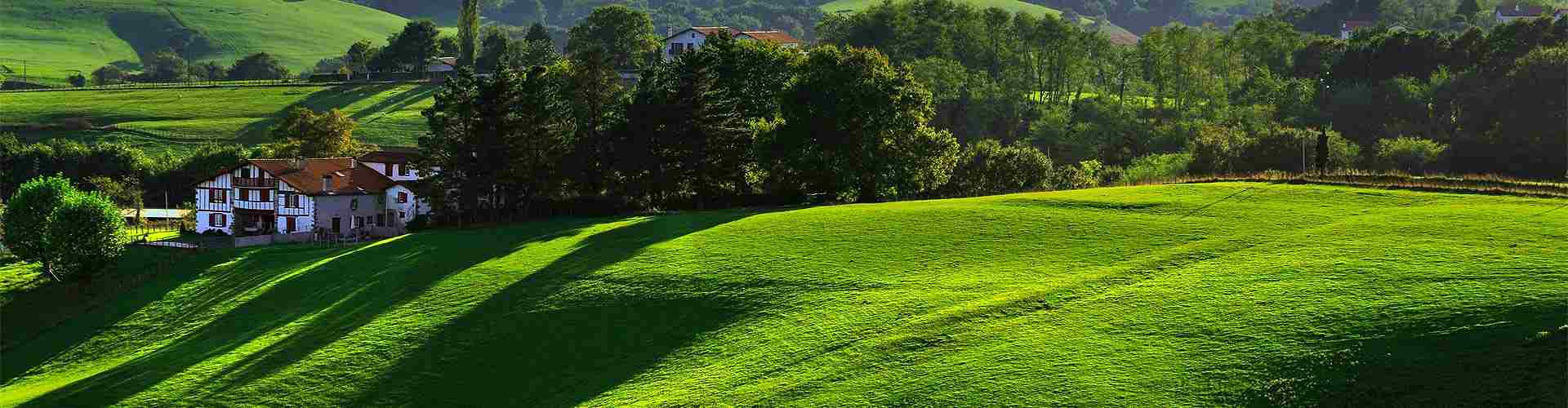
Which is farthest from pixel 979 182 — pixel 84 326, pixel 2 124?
pixel 2 124

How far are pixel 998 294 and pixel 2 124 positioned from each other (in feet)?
495

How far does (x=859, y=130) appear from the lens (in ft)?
262

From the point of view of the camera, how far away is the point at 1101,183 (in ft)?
364

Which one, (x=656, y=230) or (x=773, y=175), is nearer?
(x=656, y=230)

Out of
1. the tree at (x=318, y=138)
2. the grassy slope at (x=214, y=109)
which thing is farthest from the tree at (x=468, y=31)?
the tree at (x=318, y=138)

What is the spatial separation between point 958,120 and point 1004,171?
133ft

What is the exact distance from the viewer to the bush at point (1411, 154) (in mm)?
96688

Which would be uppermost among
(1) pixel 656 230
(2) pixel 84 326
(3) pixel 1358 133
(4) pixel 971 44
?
(4) pixel 971 44

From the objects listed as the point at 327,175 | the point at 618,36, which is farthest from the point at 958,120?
the point at 327,175

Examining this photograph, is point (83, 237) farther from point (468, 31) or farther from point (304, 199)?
point (468, 31)

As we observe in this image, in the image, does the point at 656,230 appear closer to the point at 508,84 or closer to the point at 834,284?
the point at 834,284

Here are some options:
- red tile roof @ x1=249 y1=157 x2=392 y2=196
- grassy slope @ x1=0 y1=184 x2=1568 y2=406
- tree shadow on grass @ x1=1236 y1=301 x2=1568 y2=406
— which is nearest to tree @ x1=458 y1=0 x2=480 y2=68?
red tile roof @ x1=249 y1=157 x2=392 y2=196

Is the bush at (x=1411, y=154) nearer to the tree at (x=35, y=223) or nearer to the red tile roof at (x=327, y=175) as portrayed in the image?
the red tile roof at (x=327, y=175)

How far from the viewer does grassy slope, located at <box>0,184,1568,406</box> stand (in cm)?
3734
